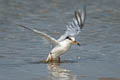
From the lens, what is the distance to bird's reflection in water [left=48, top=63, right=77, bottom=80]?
32.0 feet

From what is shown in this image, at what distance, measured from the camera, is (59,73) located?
10.3 meters

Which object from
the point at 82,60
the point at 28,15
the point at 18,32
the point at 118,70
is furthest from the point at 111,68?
the point at 28,15

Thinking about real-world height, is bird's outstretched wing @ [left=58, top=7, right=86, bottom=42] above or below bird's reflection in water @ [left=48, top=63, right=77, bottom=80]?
above

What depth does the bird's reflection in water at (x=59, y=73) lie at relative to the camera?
9.75 meters

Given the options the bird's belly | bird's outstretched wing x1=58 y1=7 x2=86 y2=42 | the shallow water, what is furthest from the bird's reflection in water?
bird's outstretched wing x1=58 y1=7 x2=86 y2=42

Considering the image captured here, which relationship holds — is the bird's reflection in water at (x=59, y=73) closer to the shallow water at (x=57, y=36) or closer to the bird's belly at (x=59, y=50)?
the shallow water at (x=57, y=36)

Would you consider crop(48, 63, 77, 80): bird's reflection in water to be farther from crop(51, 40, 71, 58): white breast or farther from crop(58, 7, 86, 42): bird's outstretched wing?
crop(58, 7, 86, 42): bird's outstretched wing

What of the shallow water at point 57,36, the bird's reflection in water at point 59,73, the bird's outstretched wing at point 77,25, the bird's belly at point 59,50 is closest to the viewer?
the bird's reflection in water at point 59,73

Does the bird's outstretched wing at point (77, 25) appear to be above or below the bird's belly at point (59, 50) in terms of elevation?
above

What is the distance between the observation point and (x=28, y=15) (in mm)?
16969

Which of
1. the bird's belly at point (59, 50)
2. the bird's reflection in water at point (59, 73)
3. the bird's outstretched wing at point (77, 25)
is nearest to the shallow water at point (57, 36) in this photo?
the bird's reflection in water at point (59, 73)

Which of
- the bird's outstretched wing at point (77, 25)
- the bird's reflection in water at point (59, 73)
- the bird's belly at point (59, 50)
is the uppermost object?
the bird's outstretched wing at point (77, 25)

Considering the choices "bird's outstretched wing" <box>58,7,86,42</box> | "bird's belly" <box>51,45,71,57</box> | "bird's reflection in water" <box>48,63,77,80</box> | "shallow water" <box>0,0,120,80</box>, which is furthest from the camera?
"bird's outstretched wing" <box>58,7,86,42</box>

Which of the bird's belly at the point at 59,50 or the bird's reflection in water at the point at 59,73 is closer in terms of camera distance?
the bird's reflection in water at the point at 59,73
